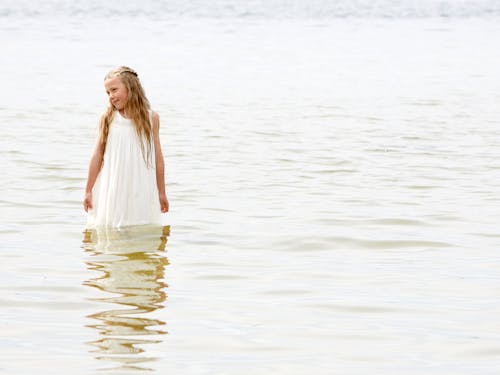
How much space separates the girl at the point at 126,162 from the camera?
29.1 ft

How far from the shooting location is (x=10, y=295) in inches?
295

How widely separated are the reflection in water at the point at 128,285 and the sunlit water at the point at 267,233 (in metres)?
0.02

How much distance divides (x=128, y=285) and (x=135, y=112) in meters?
1.71

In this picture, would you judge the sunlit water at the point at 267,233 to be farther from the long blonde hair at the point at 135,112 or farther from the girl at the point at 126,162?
the long blonde hair at the point at 135,112

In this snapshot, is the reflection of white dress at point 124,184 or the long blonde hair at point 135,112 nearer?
the long blonde hair at point 135,112

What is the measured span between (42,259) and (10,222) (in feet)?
5.19

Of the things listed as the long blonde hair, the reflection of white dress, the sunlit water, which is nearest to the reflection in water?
the sunlit water

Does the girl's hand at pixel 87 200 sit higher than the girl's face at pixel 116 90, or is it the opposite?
the girl's face at pixel 116 90

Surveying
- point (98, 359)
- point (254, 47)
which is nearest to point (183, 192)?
point (98, 359)

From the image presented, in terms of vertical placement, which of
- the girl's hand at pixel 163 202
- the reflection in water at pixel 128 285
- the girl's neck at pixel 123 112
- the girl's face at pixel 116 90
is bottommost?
the reflection in water at pixel 128 285

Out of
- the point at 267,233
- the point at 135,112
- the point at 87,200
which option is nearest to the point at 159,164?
the point at 135,112

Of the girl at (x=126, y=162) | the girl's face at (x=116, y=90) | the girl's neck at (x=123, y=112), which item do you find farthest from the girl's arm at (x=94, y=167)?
the girl's face at (x=116, y=90)

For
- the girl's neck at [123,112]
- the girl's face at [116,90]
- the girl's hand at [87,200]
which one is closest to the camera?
the girl's face at [116,90]

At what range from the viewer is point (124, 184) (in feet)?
30.0
